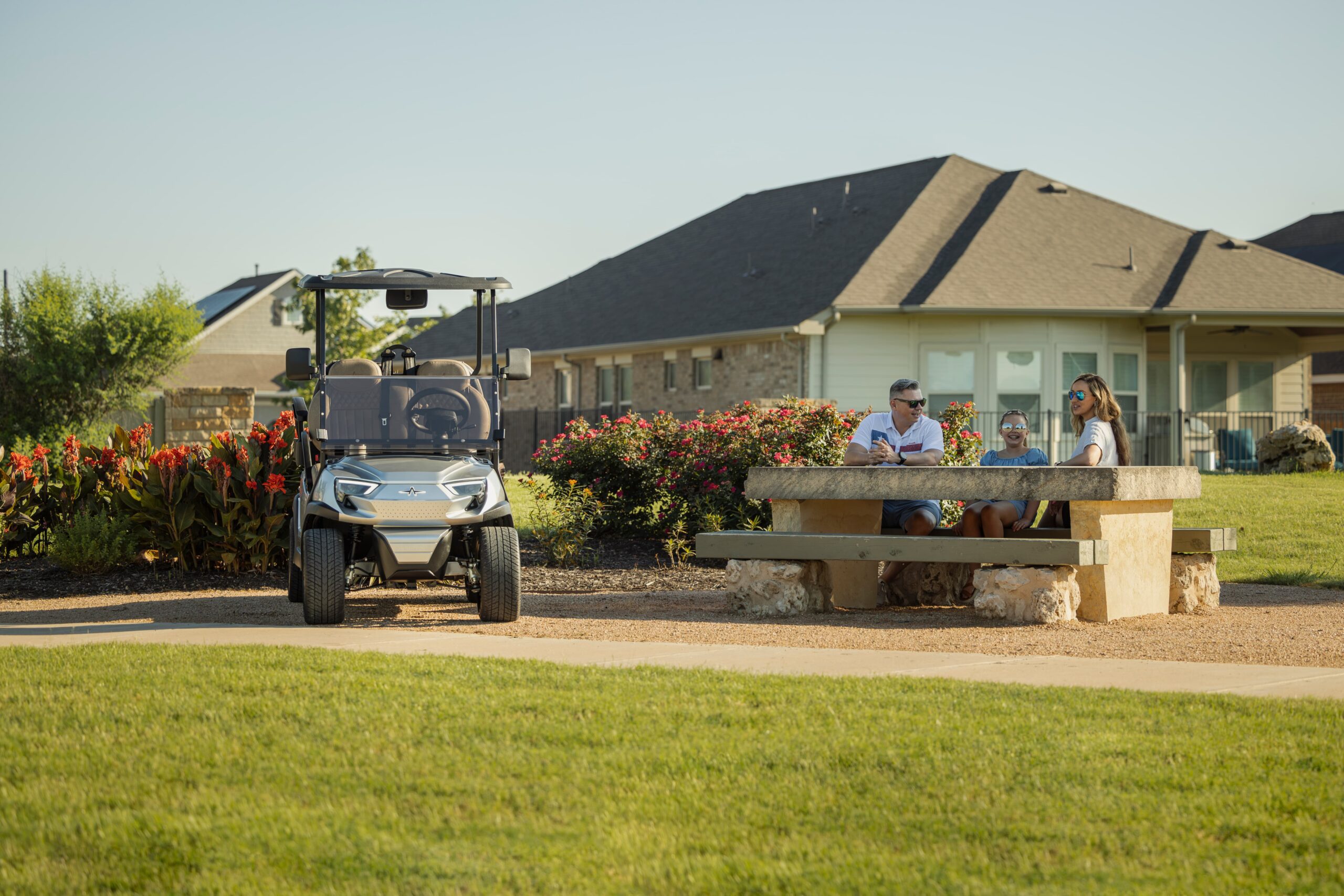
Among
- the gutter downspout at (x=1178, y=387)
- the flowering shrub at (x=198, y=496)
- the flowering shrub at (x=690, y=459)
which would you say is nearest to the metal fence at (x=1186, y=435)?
the gutter downspout at (x=1178, y=387)

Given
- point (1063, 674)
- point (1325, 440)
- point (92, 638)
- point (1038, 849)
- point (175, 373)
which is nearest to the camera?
point (1038, 849)

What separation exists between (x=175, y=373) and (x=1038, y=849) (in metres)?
35.2

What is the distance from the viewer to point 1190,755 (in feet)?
16.4

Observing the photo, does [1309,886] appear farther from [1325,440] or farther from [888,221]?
[888,221]

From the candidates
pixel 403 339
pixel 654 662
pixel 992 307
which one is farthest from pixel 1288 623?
pixel 403 339

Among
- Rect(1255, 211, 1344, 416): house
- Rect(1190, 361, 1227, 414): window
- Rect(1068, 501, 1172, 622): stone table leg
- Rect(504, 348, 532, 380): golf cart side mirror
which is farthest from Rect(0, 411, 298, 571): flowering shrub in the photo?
Rect(1255, 211, 1344, 416): house

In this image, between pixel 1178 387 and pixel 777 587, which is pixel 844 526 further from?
pixel 1178 387

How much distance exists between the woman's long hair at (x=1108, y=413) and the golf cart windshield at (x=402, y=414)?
4291 mm

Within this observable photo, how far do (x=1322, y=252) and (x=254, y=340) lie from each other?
35704mm

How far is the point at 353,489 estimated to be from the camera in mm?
8656

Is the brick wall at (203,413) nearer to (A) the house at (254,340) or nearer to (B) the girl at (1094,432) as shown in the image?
(B) the girl at (1094,432)

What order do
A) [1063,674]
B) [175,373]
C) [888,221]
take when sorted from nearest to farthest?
[1063,674]
[888,221]
[175,373]

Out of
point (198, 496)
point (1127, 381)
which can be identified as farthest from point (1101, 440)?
point (1127, 381)

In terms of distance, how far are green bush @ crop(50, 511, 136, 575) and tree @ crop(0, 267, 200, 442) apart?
1880 centimetres
